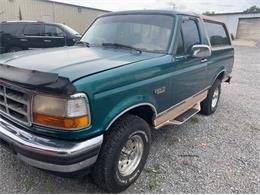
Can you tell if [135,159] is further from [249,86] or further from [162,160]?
[249,86]

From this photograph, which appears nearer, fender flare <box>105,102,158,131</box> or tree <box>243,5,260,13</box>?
fender flare <box>105,102,158,131</box>

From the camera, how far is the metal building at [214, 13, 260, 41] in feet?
107

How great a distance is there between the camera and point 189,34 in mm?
3842

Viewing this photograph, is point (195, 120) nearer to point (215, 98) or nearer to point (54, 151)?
point (215, 98)

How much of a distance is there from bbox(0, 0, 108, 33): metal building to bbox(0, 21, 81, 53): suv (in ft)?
37.8

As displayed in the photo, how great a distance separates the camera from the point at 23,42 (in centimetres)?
1086

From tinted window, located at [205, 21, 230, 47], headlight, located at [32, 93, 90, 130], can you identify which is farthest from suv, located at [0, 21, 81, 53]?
headlight, located at [32, 93, 90, 130]

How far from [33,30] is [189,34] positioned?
902cm

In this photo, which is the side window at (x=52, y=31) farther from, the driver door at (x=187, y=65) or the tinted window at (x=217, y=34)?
the driver door at (x=187, y=65)

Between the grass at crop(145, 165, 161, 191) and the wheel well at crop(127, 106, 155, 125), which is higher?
the wheel well at crop(127, 106, 155, 125)

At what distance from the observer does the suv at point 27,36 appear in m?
10.8

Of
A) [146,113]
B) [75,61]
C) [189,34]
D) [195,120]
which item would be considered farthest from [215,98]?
[75,61]

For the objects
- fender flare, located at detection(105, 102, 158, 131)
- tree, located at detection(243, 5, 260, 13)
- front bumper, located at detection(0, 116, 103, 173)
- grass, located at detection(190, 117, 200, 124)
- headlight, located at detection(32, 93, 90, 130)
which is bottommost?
grass, located at detection(190, 117, 200, 124)

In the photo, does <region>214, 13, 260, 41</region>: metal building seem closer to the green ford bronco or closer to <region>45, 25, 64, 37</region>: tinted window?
<region>45, 25, 64, 37</region>: tinted window
